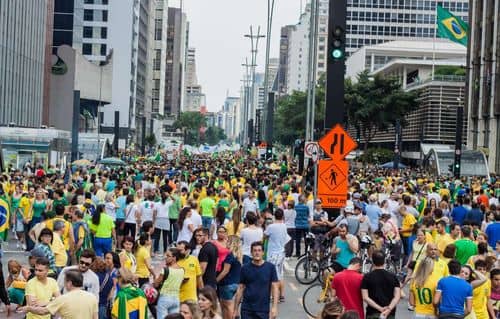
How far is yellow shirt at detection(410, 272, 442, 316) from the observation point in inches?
452

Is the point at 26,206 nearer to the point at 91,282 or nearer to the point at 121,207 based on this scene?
the point at 121,207

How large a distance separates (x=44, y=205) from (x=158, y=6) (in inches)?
6442

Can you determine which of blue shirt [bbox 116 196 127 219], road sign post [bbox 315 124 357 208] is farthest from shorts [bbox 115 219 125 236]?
road sign post [bbox 315 124 357 208]

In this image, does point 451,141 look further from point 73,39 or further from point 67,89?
point 73,39

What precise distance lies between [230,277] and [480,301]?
11.0 feet

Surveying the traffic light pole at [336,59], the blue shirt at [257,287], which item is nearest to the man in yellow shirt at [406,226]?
the traffic light pole at [336,59]

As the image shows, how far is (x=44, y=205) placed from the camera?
850 inches

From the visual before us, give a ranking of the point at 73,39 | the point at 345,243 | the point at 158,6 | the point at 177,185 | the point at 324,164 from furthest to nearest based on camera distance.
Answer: the point at 158,6 < the point at 73,39 < the point at 177,185 < the point at 324,164 < the point at 345,243

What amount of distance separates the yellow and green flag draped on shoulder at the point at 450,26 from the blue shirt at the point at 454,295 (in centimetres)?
5881

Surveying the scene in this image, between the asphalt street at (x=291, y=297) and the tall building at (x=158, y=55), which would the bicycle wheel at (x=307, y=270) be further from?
the tall building at (x=158, y=55)

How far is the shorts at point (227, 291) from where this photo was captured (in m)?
13.1

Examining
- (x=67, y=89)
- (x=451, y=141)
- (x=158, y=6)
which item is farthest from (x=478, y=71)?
(x=158, y=6)

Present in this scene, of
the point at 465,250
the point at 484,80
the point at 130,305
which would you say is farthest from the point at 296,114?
the point at 130,305

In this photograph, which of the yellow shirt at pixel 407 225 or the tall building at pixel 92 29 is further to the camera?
the tall building at pixel 92 29
